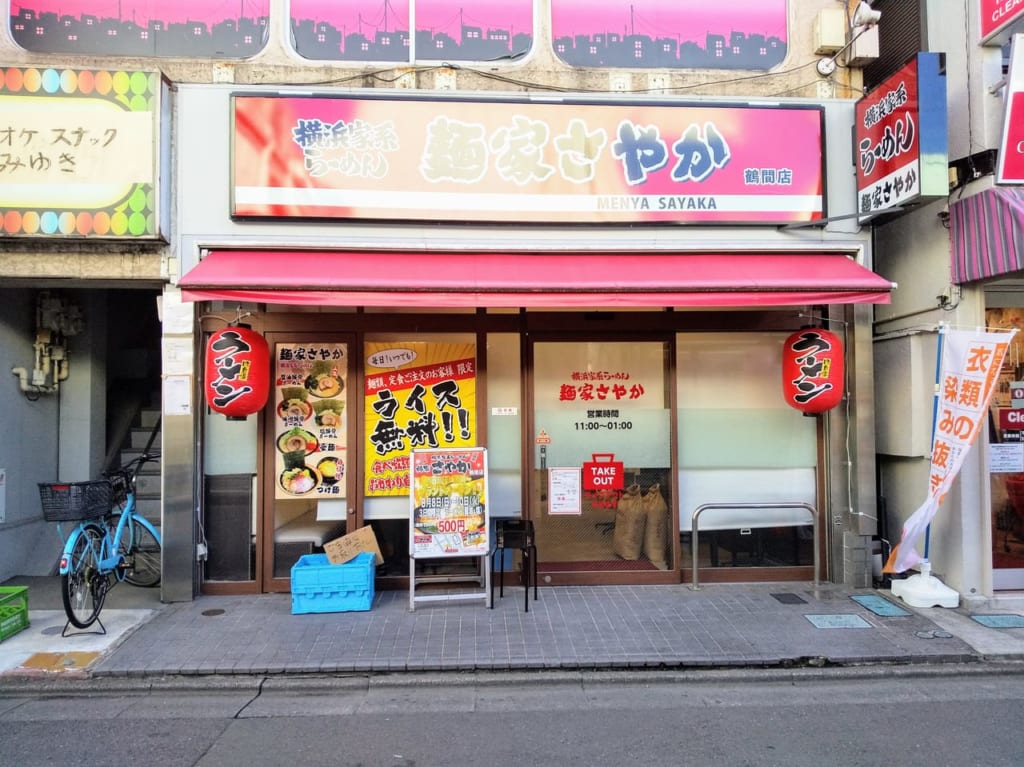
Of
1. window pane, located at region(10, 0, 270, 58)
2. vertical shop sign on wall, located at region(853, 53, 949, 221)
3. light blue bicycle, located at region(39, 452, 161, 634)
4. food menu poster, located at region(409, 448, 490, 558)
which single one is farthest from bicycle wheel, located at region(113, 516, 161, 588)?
vertical shop sign on wall, located at region(853, 53, 949, 221)

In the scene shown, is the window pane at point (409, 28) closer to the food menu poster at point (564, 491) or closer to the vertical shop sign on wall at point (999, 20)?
the vertical shop sign on wall at point (999, 20)

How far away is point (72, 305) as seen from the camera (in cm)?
820

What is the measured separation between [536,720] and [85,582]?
449 centimetres

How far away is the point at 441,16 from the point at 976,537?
26.4ft

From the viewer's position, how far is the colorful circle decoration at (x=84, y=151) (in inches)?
259

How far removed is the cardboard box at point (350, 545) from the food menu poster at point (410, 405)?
1.55ft

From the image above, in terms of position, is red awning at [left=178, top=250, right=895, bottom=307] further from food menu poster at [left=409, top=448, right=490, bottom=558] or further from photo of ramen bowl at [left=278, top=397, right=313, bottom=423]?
food menu poster at [left=409, top=448, right=490, bottom=558]

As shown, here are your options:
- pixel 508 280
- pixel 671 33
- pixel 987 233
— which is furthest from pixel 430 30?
pixel 987 233

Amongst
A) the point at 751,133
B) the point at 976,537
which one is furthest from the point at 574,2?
the point at 976,537

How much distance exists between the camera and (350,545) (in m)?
7.00

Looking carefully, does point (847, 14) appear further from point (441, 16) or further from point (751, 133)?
point (441, 16)

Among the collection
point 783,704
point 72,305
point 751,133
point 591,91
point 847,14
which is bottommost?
point 783,704

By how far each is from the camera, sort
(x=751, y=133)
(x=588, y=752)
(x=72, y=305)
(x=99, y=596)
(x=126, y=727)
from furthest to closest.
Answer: (x=72, y=305), (x=751, y=133), (x=99, y=596), (x=126, y=727), (x=588, y=752)

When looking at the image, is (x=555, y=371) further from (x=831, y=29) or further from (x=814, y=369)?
(x=831, y=29)
